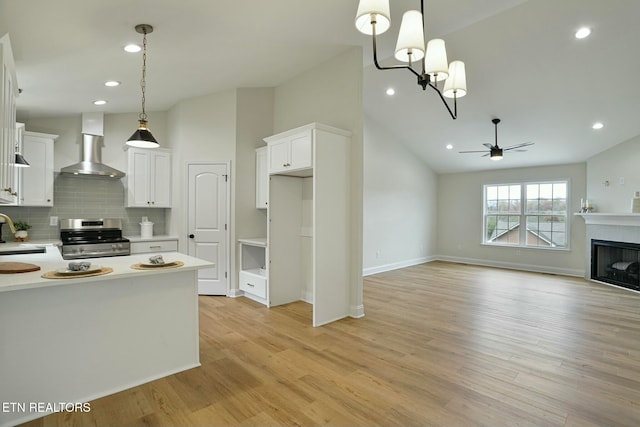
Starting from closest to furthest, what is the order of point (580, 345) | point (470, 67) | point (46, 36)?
1. point (46, 36)
2. point (580, 345)
3. point (470, 67)

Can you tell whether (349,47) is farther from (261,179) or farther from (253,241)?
(253,241)

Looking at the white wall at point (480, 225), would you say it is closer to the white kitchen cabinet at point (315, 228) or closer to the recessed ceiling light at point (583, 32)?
the recessed ceiling light at point (583, 32)

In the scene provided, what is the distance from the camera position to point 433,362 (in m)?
2.91

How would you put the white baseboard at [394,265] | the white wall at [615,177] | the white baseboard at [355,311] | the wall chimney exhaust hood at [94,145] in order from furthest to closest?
the white baseboard at [394,265] < the white wall at [615,177] < the wall chimney exhaust hood at [94,145] < the white baseboard at [355,311]

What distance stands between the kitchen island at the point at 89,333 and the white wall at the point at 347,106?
199 cm

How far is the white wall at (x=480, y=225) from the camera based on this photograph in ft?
23.4

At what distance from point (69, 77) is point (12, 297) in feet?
9.11

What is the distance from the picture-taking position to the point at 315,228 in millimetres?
3760

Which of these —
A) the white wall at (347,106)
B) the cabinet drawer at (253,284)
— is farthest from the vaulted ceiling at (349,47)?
the cabinet drawer at (253,284)

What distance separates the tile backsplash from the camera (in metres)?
4.68

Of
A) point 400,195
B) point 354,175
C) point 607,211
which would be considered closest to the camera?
point 354,175

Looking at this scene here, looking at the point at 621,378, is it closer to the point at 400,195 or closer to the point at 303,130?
the point at 303,130

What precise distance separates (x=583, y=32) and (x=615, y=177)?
3720 mm

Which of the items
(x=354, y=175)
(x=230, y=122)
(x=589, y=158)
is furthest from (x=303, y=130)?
(x=589, y=158)
